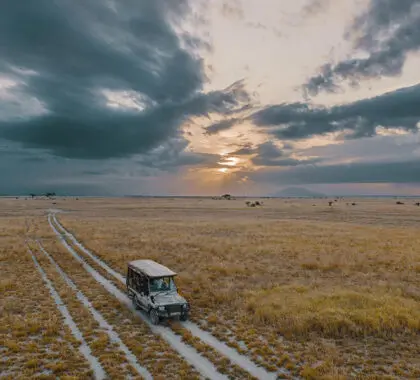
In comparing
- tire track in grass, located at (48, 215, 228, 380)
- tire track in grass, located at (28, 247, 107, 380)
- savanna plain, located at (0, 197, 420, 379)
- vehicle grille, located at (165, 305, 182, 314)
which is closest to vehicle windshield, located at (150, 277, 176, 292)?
vehicle grille, located at (165, 305, 182, 314)

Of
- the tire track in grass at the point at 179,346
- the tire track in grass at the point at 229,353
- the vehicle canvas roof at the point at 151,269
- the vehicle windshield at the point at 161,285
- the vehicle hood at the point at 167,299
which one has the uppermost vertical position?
the vehicle canvas roof at the point at 151,269

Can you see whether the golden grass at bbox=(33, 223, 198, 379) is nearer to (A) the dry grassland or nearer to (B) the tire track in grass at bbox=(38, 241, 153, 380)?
(B) the tire track in grass at bbox=(38, 241, 153, 380)

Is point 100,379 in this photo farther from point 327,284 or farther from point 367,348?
point 327,284

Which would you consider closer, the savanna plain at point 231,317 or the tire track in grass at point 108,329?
the tire track in grass at point 108,329

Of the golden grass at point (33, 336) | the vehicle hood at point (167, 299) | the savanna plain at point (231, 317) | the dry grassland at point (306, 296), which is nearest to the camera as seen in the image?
the golden grass at point (33, 336)

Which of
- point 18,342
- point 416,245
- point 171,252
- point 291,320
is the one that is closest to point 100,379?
point 18,342

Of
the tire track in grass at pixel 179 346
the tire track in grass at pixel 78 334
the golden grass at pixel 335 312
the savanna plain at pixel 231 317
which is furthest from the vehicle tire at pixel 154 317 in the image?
the golden grass at pixel 335 312

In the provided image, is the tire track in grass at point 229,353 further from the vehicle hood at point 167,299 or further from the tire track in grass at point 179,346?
the vehicle hood at point 167,299

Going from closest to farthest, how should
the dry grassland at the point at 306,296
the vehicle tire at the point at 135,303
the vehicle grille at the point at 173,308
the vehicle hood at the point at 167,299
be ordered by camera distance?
the dry grassland at the point at 306,296 < the vehicle grille at the point at 173,308 < the vehicle hood at the point at 167,299 < the vehicle tire at the point at 135,303
